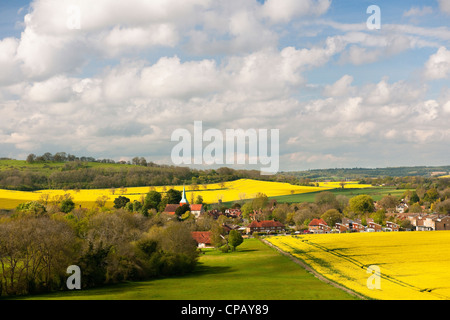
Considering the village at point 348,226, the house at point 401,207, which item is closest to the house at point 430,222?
the village at point 348,226

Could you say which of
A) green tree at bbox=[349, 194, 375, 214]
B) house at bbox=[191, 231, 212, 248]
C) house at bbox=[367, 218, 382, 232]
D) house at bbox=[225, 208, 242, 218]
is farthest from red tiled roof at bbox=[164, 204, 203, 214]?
house at bbox=[367, 218, 382, 232]

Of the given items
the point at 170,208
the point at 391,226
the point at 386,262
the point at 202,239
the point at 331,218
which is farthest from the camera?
the point at 170,208

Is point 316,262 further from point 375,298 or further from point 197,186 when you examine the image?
Result: point 197,186

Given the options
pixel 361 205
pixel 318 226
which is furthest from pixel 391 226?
pixel 318 226

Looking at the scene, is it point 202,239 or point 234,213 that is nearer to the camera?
point 202,239

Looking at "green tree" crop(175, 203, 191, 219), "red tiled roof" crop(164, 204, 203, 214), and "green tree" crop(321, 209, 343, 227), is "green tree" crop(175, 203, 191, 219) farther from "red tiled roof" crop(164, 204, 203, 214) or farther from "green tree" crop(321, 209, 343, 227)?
"green tree" crop(321, 209, 343, 227)

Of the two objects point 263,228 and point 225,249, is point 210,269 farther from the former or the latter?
point 263,228

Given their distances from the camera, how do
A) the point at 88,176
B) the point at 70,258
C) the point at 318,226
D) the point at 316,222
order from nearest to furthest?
1. the point at 70,258
2. the point at 318,226
3. the point at 316,222
4. the point at 88,176
